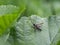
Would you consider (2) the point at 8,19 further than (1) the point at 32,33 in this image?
No

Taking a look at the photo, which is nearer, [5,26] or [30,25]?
[5,26]

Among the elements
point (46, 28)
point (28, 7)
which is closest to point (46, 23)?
point (46, 28)

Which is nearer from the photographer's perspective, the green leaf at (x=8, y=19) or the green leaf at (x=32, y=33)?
the green leaf at (x=8, y=19)

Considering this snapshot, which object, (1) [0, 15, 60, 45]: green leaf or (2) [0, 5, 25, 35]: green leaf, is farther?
(1) [0, 15, 60, 45]: green leaf

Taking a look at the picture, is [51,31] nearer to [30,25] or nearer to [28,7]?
[30,25]

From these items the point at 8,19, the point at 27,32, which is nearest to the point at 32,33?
the point at 27,32

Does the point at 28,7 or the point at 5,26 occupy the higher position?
the point at 28,7

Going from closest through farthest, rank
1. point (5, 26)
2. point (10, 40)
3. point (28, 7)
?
point (5, 26), point (10, 40), point (28, 7)

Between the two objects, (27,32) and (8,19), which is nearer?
(8,19)

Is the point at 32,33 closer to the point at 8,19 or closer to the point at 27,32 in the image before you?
the point at 27,32

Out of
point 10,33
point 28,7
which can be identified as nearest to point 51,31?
point 10,33

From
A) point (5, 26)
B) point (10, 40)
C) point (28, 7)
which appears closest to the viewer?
point (5, 26)
